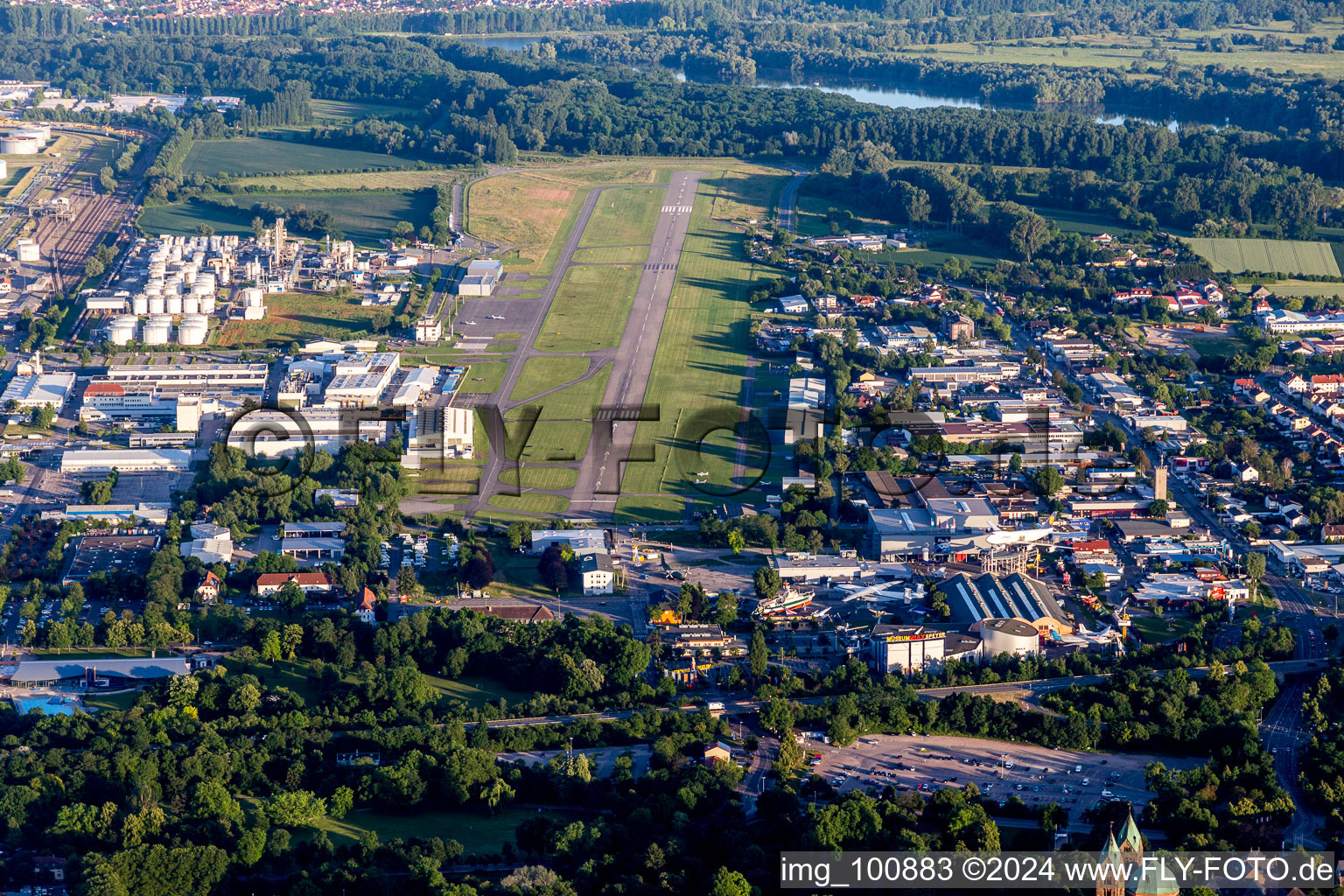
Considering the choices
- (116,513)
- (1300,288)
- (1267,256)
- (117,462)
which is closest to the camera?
(116,513)

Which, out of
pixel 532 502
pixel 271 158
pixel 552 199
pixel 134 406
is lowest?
pixel 271 158

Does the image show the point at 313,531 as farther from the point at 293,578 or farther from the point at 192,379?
the point at 192,379

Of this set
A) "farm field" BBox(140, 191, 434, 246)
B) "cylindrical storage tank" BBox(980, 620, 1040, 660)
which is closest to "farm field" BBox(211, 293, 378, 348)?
"farm field" BBox(140, 191, 434, 246)

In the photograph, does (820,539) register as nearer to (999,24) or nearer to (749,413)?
(749,413)

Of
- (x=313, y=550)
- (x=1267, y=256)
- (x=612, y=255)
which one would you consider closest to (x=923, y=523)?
(x=313, y=550)

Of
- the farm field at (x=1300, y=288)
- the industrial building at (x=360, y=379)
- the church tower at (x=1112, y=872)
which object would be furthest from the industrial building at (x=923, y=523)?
the farm field at (x=1300, y=288)

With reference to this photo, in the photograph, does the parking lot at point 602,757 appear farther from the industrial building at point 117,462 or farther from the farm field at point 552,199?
the farm field at point 552,199
